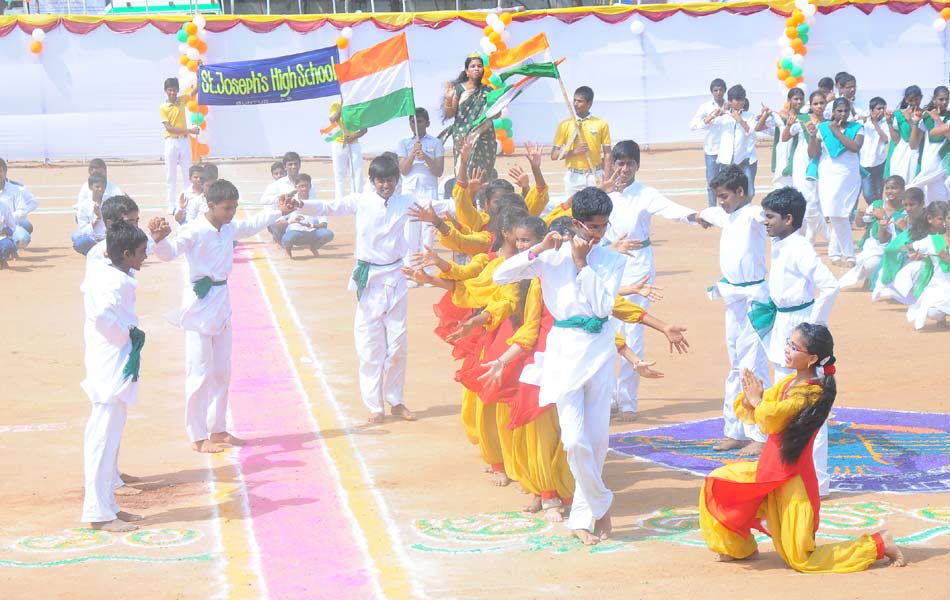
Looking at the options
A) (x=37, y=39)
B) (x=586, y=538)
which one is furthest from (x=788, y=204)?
(x=37, y=39)

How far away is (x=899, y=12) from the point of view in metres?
29.0

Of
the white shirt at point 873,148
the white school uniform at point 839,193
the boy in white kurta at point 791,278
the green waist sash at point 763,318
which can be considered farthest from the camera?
the white shirt at point 873,148

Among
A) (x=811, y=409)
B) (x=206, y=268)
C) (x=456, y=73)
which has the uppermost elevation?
(x=456, y=73)

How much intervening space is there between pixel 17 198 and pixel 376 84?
752 cm

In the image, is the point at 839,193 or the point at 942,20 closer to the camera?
the point at 839,193

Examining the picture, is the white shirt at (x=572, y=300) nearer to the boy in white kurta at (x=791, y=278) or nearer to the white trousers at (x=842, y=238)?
the boy in white kurta at (x=791, y=278)

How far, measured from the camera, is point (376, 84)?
41.0 feet

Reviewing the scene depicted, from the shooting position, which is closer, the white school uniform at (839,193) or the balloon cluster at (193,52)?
the white school uniform at (839,193)

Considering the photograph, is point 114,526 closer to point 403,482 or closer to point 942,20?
point 403,482

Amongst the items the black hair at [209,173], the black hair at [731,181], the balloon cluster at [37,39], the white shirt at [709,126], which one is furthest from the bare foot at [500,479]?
the balloon cluster at [37,39]

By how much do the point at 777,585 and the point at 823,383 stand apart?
3.56ft

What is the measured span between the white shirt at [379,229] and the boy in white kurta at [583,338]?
9.55 ft

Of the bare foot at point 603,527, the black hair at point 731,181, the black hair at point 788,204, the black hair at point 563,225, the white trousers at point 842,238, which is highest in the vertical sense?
the black hair at point 731,181

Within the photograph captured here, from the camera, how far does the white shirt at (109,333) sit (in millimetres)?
7539
